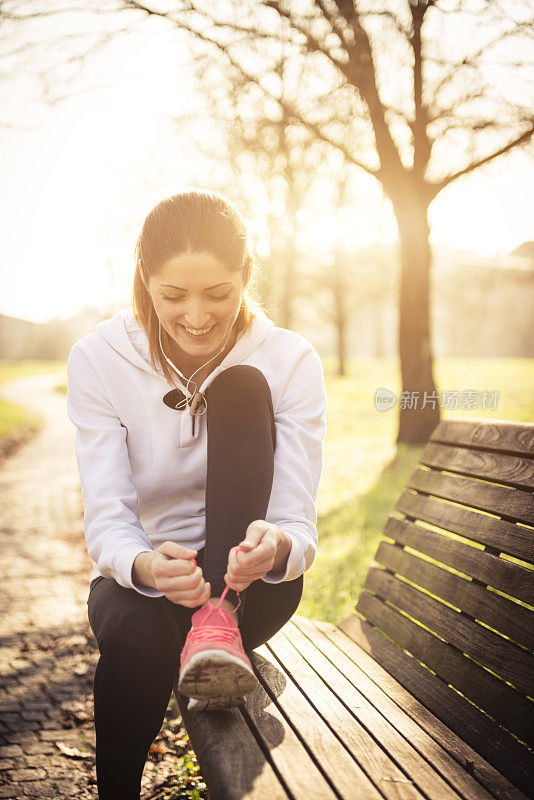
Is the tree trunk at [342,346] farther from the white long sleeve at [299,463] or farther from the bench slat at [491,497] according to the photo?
the white long sleeve at [299,463]

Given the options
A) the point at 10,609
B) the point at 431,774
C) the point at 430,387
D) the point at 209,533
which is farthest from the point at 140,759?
the point at 430,387

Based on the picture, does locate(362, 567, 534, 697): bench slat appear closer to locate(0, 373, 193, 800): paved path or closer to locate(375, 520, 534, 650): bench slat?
locate(375, 520, 534, 650): bench slat

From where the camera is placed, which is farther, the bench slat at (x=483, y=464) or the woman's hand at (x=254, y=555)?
the bench slat at (x=483, y=464)

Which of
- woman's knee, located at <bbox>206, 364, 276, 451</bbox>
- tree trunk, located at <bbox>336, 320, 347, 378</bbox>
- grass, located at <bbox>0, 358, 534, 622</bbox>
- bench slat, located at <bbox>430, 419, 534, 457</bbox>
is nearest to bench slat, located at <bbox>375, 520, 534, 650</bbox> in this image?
bench slat, located at <bbox>430, 419, 534, 457</bbox>

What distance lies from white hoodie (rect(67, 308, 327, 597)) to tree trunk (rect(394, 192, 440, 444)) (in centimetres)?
640

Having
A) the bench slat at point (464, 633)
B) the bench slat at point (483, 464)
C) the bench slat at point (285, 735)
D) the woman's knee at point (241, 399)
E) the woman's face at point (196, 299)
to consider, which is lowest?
the bench slat at point (285, 735)

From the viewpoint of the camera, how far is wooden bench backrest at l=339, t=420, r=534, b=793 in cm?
173

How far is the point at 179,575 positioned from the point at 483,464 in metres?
1.14

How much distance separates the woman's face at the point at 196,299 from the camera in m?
1.97

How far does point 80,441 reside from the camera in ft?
6.89

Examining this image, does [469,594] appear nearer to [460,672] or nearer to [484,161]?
[460,672]

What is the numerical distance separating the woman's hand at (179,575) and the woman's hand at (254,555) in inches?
3.2

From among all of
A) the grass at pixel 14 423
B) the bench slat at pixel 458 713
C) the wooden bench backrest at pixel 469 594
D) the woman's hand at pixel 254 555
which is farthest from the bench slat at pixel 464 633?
the grass at pixel 14 423

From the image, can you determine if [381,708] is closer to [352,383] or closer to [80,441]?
[80,441]
